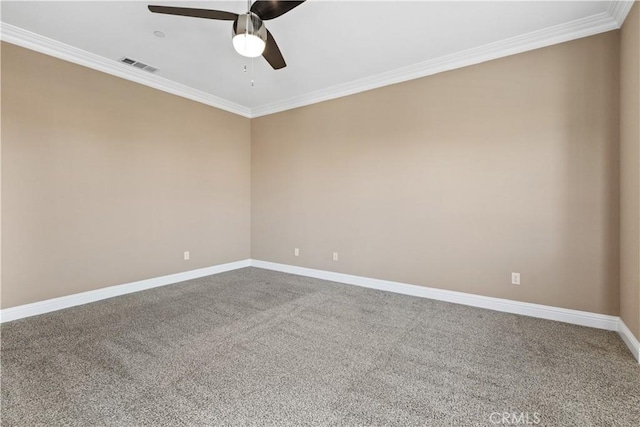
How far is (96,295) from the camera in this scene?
131 inches

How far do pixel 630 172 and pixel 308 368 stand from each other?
9.60 ft

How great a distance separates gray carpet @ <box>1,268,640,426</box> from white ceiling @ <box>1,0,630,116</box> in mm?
2800

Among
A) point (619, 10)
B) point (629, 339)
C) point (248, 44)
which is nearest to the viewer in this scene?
point (248, 44)

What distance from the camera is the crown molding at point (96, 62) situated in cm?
275

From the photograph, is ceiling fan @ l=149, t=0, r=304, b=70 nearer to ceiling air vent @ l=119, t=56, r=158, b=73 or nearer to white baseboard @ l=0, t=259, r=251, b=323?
ceiling air vent @ l=119, t=56, r=158, b=73

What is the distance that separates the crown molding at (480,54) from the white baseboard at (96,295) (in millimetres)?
3159

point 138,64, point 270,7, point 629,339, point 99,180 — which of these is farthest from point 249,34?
point 629,339

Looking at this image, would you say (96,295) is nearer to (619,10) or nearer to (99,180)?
(99,180)

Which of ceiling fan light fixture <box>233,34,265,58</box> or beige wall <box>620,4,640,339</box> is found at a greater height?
ceiling fan light fixture <box>233,34,265,58</box>

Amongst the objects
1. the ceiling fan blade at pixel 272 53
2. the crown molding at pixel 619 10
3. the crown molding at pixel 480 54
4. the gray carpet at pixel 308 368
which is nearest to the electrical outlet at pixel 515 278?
the gray carpet at pixel 308 368

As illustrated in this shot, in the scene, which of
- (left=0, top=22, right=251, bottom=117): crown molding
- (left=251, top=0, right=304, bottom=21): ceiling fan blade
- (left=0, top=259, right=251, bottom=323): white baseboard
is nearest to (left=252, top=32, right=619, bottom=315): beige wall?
(left=0, top=22, right=251, bottom=117): crown molding

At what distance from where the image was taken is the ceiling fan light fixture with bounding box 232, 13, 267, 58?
6.48ft

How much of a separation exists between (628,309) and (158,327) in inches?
158

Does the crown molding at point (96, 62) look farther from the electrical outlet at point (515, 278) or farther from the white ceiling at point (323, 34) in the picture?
the electrical outlet at point (515, 278)
